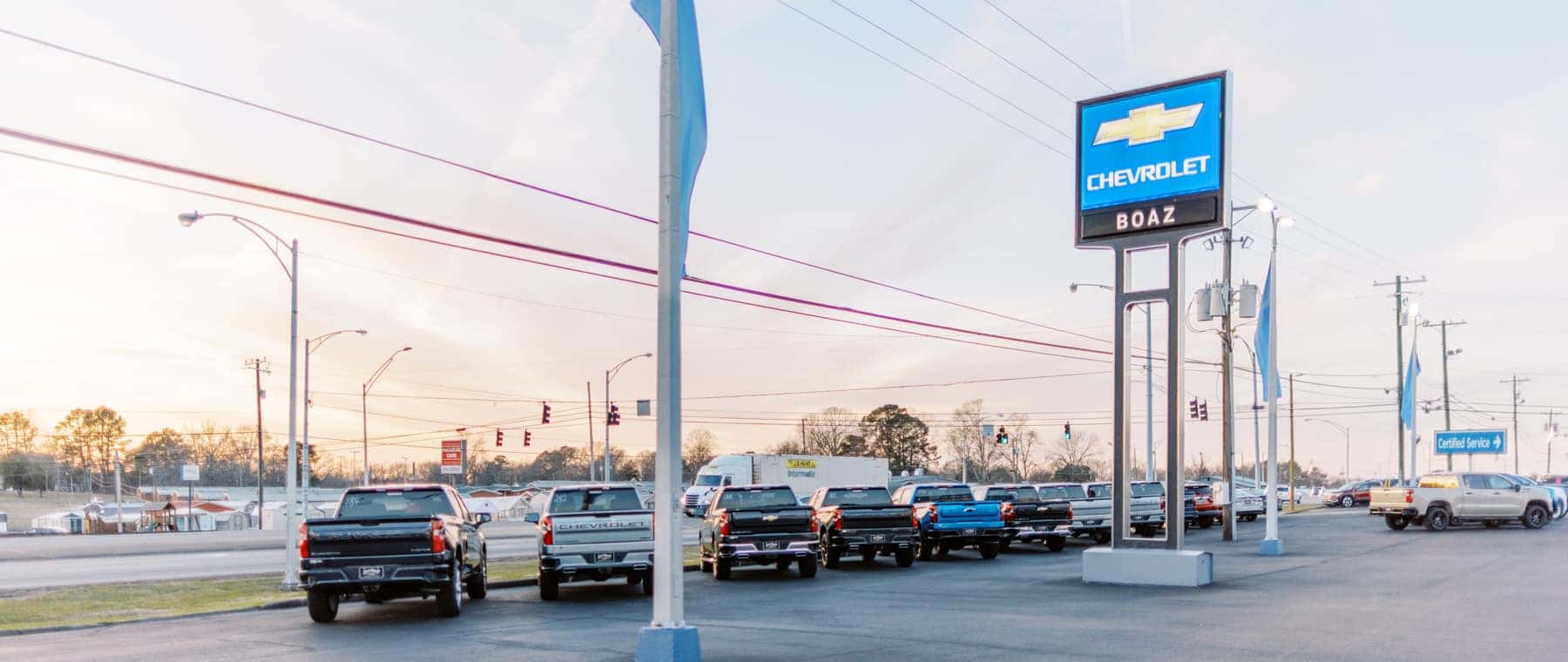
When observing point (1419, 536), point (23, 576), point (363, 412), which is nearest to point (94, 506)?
point (363, 412)

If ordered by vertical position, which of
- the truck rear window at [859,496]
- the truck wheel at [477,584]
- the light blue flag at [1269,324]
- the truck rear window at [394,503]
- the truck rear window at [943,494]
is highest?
the light blue flag at [1269,324]

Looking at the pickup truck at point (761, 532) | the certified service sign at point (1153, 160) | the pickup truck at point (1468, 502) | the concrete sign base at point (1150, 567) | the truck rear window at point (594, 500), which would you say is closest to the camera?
the concrete sign base at point (1150, 567)

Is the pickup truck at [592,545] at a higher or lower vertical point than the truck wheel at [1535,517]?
higher

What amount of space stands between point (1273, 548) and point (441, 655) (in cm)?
2165

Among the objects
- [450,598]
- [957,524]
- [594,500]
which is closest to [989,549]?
[957,524]

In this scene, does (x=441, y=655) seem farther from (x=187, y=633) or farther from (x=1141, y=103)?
(x=1141, y=103)

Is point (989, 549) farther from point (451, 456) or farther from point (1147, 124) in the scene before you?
point (451, 456)

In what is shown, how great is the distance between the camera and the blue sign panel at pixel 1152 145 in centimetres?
2030

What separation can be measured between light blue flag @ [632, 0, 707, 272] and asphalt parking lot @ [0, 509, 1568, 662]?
4638 millimetres

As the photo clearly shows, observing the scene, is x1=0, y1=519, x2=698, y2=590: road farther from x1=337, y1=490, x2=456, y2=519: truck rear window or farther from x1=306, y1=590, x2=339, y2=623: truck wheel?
x1=306, y1=590, x2=339, y2=623: truck wheel

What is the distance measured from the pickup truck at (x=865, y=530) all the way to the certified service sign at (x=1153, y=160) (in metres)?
7.63

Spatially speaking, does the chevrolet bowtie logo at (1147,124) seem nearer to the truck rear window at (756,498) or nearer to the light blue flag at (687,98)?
the truck rear window at (756,498)

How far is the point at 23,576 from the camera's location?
28750 mm

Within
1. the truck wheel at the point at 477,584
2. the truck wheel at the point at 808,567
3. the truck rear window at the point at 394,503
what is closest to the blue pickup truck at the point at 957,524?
the truck wheel at the point at 808,567
